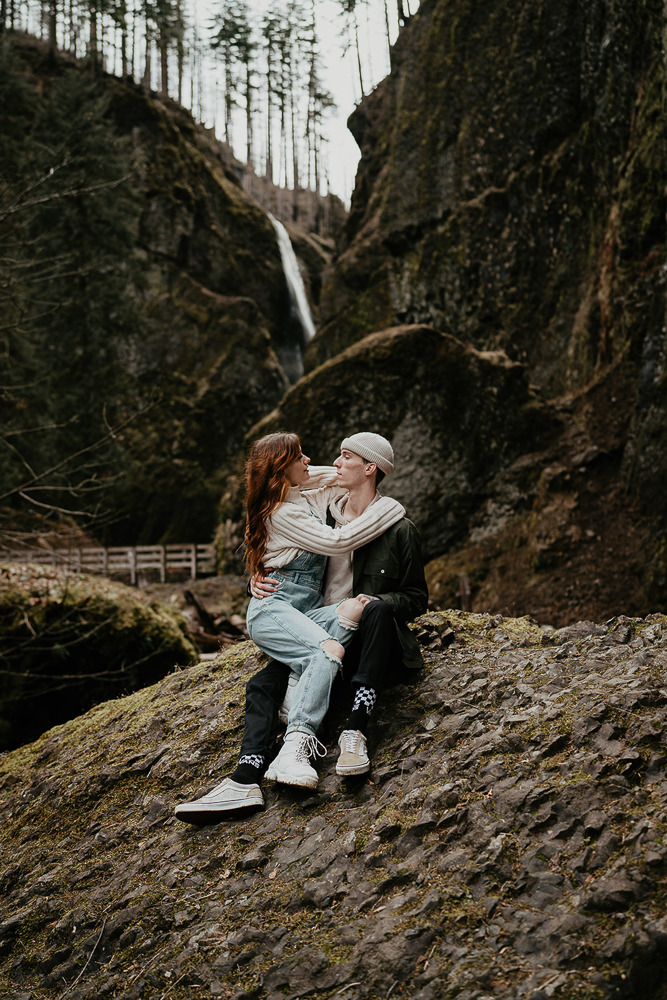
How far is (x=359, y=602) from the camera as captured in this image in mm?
3424

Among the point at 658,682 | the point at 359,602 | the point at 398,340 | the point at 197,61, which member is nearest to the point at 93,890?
the point at 359,602

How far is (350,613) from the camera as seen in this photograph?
134 inches

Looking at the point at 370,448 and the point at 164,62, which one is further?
the point at 164,62

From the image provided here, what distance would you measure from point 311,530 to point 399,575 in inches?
22.0

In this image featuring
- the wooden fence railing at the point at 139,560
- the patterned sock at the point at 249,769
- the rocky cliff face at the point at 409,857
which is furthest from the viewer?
the wooden fence railing at the point at 139,560

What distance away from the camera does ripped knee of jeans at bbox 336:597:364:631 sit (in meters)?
3.40

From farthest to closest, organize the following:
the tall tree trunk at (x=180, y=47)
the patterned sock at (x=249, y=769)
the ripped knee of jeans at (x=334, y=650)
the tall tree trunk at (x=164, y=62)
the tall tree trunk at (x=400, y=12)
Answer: the tall tree trunk at (x=180, y=47)
the tall tree trunk at (x=164, y=62)
the tall tree trunk at (x=400, y=12)
the ripped knee of jeans at (x=334, y=650)
the patterned sock at (x=249, y=769)

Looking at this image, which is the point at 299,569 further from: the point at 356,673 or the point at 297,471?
the point at 356,673

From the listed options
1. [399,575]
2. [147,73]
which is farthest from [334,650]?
[147,73]

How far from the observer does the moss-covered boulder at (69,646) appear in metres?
6.43

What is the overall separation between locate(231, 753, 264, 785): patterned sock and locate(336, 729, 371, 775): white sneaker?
16.0 inches

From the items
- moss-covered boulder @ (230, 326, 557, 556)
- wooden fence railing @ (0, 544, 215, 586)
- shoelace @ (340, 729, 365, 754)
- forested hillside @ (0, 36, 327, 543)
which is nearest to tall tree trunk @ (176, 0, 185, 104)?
forested hillside @ (0, 36, 327, 543)

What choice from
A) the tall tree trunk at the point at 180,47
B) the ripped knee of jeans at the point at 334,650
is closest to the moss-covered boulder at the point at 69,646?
the ripped knee of jeans at the point at 334,650

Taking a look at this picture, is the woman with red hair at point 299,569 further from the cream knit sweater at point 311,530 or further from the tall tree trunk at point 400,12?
the tall tree trunk at point 400,12
